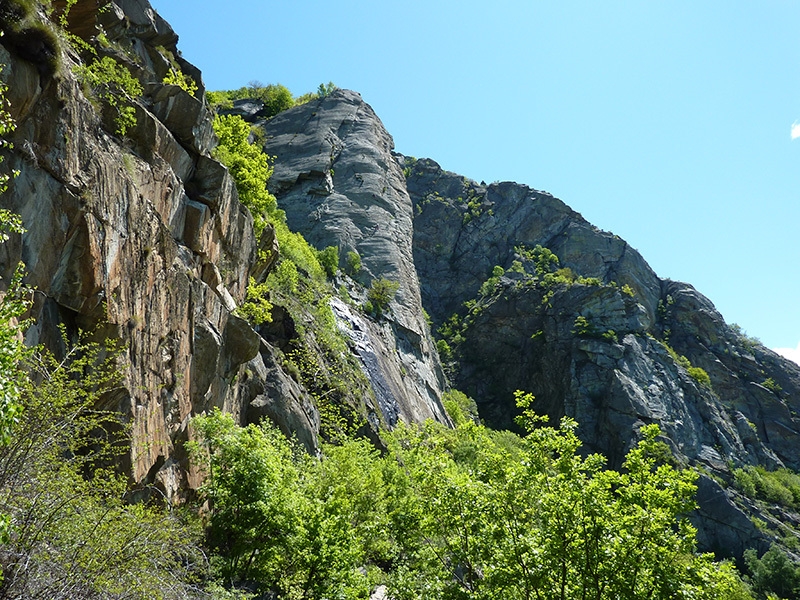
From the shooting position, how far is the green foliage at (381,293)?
49.2m

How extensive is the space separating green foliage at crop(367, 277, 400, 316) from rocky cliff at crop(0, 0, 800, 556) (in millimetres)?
819

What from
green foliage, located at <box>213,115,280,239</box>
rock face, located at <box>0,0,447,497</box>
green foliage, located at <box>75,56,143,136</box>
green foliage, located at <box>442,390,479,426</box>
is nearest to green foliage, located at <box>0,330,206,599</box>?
rock face, located at <box>0,0,447,497</box>

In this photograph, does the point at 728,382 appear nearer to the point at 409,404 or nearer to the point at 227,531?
the point at 409,404

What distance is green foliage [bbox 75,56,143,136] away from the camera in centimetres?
1488

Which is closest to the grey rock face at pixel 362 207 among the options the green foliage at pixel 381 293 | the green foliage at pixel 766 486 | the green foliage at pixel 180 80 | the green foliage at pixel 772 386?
the green foliage at pixel 381 293

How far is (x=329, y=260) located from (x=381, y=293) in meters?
6.04

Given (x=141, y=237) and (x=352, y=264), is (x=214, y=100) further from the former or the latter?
(x=141, y=237)

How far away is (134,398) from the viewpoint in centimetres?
1323

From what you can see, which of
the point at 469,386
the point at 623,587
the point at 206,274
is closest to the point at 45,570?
the point at 623,587

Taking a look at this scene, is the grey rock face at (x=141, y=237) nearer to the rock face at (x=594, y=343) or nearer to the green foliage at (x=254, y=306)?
the green foliage at (x=254, y=306)

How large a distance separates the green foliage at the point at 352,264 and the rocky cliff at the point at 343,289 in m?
1.16

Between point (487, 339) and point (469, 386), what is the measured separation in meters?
7.57

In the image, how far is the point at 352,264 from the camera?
51906 mm

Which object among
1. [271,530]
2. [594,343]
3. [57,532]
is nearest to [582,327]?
[594,343]
